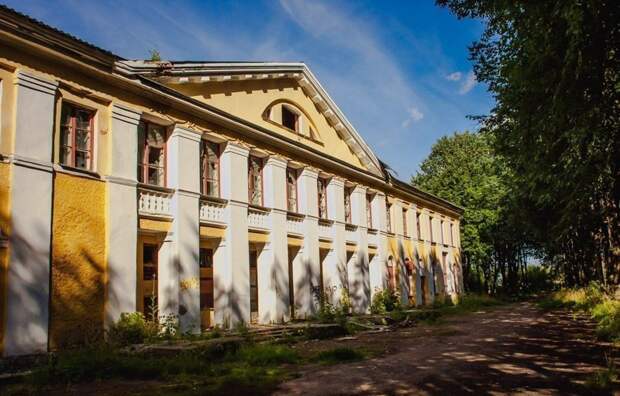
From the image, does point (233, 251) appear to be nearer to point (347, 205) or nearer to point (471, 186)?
point (347, 205)

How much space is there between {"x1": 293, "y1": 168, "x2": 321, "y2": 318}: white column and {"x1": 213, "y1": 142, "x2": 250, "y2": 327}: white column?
3.18 meters

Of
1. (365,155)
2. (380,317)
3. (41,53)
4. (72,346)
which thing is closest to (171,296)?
(72,346)

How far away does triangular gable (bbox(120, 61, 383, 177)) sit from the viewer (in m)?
13.5

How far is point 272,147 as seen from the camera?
17625 millimetres

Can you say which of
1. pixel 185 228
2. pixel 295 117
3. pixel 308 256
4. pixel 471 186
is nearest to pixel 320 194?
pixel 308 256

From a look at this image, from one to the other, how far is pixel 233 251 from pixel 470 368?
8333mm

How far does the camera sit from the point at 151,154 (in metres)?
13.6

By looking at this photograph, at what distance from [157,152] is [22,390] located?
750 cm

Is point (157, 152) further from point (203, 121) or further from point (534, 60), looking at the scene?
point (534, 60)

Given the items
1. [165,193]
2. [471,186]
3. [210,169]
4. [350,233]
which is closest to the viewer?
[165,193]

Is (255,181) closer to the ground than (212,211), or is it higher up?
higher up

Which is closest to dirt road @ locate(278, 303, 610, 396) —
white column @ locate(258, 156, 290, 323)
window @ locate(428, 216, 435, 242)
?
white column @ locate(258, 156, 290, 323)

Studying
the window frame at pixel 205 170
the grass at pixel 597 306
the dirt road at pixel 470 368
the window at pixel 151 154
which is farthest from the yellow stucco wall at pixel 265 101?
the grass at pixel 597 306

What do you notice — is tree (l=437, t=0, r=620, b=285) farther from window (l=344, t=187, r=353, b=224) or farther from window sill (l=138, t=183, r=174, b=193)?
window (l=344, t=187, r=353, b=224)
